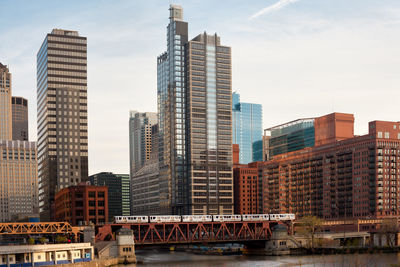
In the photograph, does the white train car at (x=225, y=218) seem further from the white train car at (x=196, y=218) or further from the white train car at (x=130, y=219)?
the white train car at (x=130, y=219)

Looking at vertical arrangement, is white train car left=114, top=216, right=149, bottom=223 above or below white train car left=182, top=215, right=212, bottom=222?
above

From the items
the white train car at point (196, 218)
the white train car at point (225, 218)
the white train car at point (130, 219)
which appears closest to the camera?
the white train car at point (130, 219)

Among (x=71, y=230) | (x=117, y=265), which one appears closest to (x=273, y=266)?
(x=117, y=265)

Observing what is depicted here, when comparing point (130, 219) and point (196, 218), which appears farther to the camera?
point (196, 218)

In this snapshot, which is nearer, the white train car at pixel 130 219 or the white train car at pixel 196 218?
the white train car at pixel 130 219

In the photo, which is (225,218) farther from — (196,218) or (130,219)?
(130,219)

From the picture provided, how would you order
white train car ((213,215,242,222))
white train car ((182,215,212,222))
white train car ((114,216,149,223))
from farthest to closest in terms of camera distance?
white train car ((213,215,242,222)) < white train car ((182,215,212,222)) < white train car ((114,216,149,223))

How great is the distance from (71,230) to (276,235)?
61401 millimetres

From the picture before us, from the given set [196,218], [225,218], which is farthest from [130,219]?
[225,218]

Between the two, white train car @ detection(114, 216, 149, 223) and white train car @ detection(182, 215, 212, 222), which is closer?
white train car @ detection(114, 216, 149, 223)

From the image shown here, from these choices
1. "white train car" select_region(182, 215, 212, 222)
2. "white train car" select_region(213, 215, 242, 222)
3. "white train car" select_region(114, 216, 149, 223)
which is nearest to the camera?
"white train car" select_region(114, 216, 149, 223)

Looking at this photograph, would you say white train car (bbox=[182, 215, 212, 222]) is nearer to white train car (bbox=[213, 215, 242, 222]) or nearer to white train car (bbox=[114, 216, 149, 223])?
white train car (bbox=[213, 215, 242, 222])

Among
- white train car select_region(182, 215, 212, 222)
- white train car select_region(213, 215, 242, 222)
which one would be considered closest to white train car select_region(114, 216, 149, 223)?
white train car select_region(182, 215, 212, 222)

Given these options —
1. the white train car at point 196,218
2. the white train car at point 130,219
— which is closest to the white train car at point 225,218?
the white train car at point 196,218
